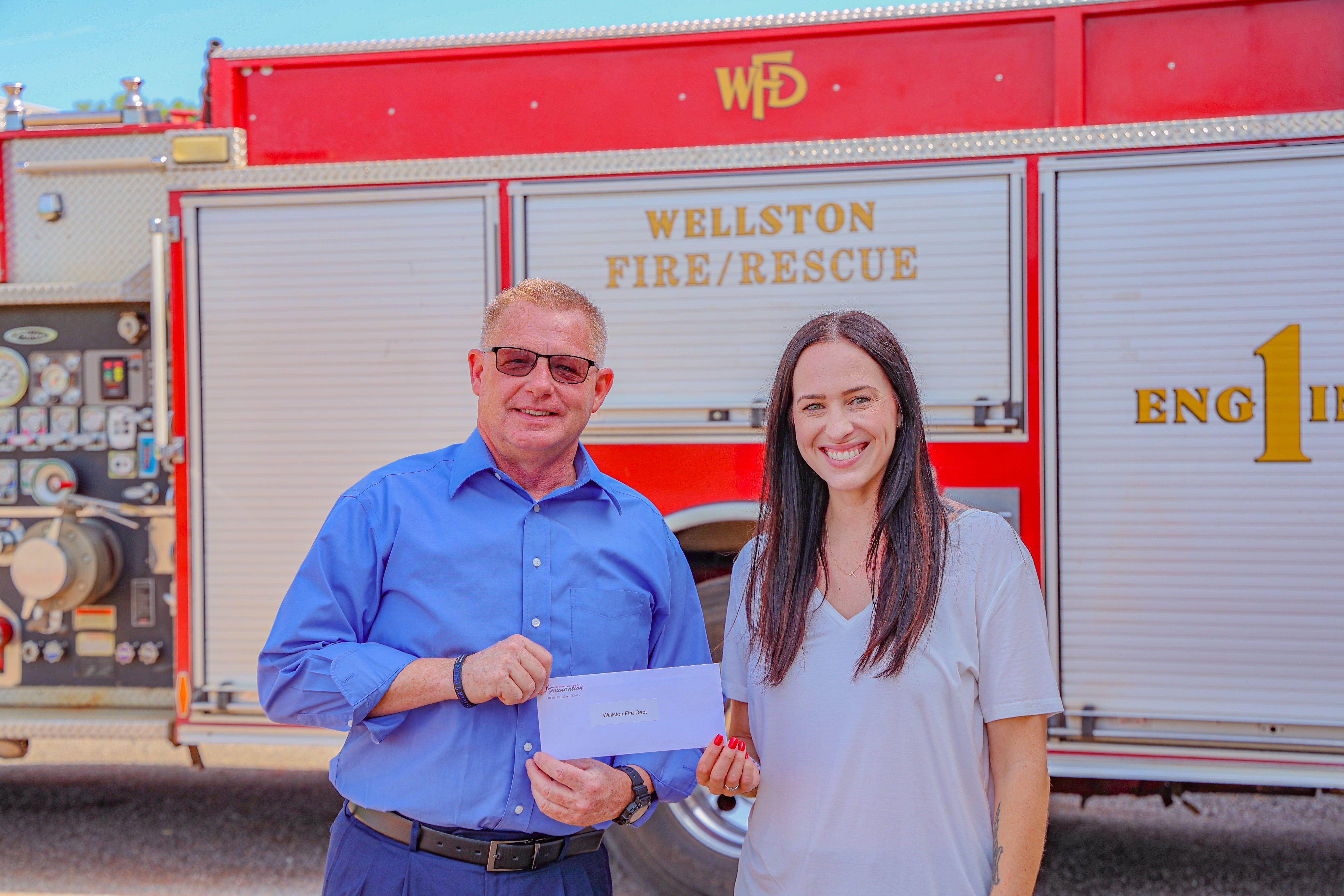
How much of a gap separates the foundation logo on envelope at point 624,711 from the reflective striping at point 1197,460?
2104mm

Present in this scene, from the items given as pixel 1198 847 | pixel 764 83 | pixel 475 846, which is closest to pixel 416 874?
pixel 475 846

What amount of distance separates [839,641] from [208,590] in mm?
2950

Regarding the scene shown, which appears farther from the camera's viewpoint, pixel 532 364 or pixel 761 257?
pixel 761 257

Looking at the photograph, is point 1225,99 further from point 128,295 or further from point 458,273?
point 128,295

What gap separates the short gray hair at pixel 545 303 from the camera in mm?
1899

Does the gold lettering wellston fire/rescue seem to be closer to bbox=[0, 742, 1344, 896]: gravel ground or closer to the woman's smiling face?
the woman's smiling face

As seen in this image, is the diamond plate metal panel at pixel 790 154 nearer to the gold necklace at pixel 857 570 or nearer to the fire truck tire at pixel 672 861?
the gold necklace at pixel 857 570

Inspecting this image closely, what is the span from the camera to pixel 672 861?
3.51m

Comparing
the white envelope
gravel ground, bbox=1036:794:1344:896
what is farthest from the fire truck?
the white envelope

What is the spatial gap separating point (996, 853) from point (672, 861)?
2.20m

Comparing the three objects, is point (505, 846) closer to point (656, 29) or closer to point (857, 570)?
point (857, 570)

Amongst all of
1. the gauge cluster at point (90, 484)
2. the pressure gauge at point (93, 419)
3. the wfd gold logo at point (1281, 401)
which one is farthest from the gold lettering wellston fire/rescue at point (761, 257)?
the pressure gauge at point (93, 419)

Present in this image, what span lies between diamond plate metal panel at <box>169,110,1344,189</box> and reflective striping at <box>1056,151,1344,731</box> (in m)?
0.09

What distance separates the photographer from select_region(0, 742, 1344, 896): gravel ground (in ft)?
12.5
